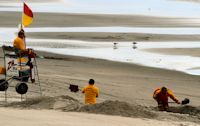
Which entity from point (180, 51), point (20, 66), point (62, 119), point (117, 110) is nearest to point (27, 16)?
point (20, 66)

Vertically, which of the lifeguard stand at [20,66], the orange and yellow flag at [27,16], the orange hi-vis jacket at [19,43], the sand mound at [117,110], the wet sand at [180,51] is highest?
the orange and yellow flag at [27,16]

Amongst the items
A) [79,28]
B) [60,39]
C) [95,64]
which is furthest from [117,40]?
[95,64]

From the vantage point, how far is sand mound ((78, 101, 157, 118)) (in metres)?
11.5

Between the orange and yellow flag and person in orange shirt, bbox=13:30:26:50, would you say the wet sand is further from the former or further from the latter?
person in orange shirt, bbox=13:30:26:50

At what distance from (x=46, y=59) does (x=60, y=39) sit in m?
7.66

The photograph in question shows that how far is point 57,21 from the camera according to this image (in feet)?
136

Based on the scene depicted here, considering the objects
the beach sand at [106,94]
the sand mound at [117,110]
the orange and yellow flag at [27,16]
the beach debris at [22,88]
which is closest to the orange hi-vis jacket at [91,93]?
the beach sand at [106,94]

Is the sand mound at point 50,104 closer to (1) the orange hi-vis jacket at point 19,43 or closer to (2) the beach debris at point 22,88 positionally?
(2) the beach debris at point 22,88

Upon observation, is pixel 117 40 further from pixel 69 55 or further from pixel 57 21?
pixel 57 21

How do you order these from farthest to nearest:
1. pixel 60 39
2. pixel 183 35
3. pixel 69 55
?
pixel 183 35 → pixel 60 39 → pixel 69 55

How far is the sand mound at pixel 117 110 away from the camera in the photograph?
11539mm

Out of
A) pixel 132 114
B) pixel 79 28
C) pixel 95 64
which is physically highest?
pixel 79 28

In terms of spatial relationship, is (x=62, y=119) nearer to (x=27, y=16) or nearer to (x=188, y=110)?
(x=188, y=110)

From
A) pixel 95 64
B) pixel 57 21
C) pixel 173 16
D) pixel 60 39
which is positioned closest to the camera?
pixel 95 64
